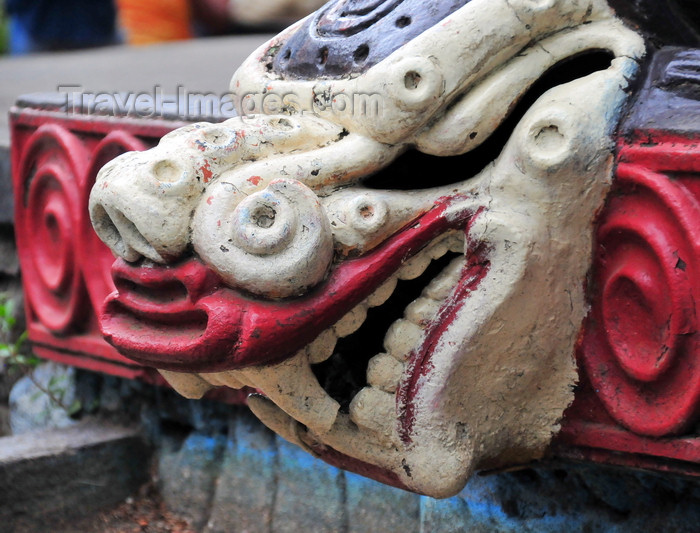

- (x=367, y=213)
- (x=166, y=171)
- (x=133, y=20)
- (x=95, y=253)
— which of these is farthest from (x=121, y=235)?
(x=133, y=20)

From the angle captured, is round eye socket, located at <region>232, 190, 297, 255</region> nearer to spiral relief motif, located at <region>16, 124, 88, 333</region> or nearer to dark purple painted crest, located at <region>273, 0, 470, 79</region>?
dark purple painted crest, located at <region>273, 0, 470, 79</region>

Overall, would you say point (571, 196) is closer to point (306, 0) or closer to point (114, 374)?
point (114, 374)

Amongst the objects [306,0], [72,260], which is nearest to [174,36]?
[306,0]

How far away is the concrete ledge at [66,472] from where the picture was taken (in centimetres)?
171

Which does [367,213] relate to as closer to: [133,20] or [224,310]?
[224,310]

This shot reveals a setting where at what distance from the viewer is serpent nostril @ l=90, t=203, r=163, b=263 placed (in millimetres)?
1034

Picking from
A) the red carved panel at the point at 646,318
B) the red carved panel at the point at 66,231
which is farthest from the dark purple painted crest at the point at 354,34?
the red carved panel at the point at 66,231

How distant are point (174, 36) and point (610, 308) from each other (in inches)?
184

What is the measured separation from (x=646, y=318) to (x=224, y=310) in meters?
0.49

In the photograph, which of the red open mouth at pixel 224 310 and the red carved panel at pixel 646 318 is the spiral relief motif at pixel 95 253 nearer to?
the red open mouth at pixel 224 310

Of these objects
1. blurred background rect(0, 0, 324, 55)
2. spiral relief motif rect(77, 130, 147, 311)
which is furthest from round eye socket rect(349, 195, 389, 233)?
blurred background rect(0, 0, 324, 55)

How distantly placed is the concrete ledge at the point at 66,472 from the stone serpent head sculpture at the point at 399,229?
29.5 inches

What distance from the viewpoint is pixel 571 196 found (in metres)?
1.07

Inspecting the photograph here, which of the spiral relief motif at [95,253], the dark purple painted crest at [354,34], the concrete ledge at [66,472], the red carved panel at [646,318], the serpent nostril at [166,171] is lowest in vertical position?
the concrete ledge at [66,472]
